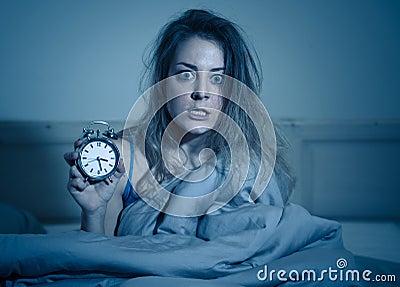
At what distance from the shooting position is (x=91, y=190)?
947 millimetres

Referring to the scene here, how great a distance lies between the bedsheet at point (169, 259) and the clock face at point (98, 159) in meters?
0.14

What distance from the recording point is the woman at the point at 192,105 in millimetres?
987

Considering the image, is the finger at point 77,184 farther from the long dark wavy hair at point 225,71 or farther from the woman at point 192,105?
the long dark wavy hair at point 225,71

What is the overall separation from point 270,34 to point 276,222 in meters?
0.88

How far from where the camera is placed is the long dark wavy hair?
1.09 m

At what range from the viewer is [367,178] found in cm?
167

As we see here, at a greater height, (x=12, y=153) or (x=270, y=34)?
(x=270, y=34)

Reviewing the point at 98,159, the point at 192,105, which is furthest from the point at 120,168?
the point at 192,105

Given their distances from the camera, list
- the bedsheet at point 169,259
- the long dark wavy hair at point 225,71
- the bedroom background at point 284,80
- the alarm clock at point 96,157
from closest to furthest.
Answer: the bedsheet at point 169,259 → the alarm clock at point 96,157 → the long dark wavy hair at point 225,71 → the bedroom background at point 284,80

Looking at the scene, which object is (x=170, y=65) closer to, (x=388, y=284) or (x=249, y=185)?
(x=249, y=185)

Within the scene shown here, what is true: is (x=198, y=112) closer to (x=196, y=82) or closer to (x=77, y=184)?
(x=196, y=82)

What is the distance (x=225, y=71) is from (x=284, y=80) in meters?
0.57

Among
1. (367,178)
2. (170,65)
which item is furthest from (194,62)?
(367,178)

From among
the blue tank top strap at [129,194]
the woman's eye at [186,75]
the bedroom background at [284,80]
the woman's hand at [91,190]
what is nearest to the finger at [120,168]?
the woman's hand at [91,190]
